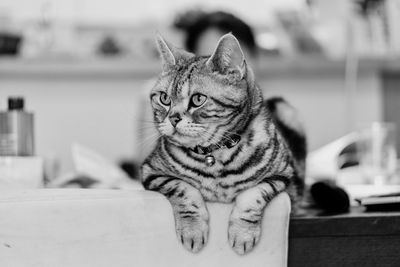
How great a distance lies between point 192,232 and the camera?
2.98ft

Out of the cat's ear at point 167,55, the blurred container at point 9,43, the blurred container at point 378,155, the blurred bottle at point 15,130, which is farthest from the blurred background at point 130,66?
the cat's ear at point 167,55

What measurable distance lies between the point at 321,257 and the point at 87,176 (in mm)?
672

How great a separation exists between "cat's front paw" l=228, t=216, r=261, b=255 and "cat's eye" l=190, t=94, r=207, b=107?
0.63 feet

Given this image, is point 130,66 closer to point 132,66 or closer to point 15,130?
point 132,66

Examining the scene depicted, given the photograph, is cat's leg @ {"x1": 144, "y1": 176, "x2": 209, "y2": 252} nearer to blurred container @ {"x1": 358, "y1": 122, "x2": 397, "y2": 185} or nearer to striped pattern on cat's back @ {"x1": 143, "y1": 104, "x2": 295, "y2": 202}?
striped pattern on cat's back @ {"x1": 143, "y1": 104, "x2": 295, "y2": 202}

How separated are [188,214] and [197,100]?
0.60ft

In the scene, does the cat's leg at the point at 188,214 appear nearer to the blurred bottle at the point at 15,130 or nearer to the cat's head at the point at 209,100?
the cat's head at the point at 209,100

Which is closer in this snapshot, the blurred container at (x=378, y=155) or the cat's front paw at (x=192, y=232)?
the cat's front paw at (x=192, y=232)

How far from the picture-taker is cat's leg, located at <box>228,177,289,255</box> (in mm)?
920

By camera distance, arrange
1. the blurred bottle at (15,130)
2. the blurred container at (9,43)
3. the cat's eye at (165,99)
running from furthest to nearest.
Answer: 1. the blurred container at (9,43)
2. the blurred bottle at (15,130)
3. the cat's eye at (165,99)

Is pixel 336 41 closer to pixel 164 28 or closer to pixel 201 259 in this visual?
pixel 164 28

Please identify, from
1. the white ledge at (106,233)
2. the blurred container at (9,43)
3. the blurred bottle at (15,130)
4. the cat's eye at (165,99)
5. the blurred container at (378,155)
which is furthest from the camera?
the blurred container at (9,43)

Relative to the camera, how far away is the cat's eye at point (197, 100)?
0.97 meters

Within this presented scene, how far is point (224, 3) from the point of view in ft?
10.3
